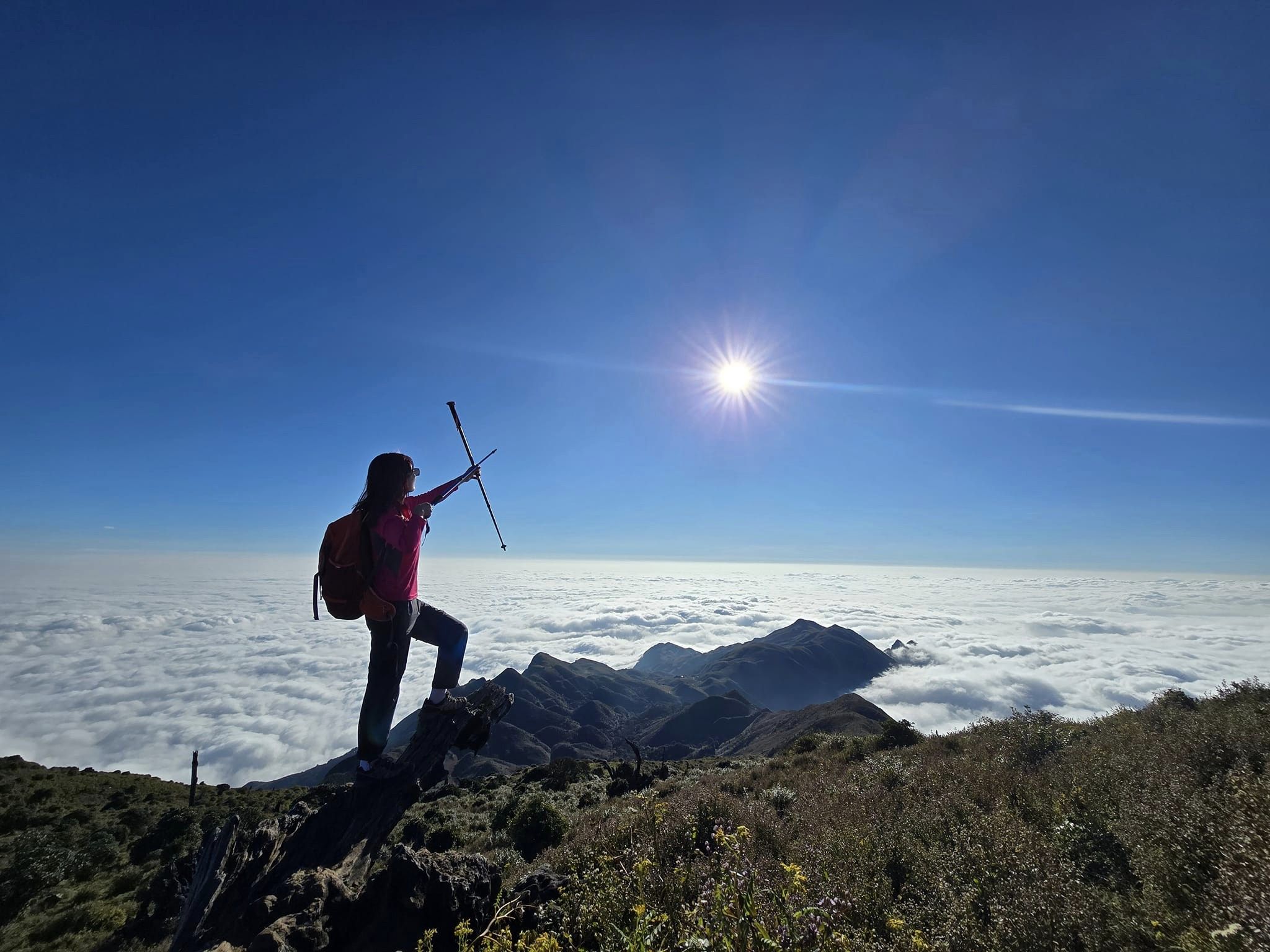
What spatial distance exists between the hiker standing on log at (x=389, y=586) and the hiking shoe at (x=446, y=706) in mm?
753

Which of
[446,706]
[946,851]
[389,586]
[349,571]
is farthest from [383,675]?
[946,851]

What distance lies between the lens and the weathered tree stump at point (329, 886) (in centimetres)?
346

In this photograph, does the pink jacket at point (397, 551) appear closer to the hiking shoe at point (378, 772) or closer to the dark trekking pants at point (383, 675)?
the dark trekking pants at point (383, 675)

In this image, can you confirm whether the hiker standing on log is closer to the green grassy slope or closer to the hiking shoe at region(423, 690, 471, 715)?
the hiking shoe at region(423, 690, 471, 715)

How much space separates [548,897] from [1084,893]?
404cm

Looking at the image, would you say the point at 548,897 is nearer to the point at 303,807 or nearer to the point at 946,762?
the point at 303,807

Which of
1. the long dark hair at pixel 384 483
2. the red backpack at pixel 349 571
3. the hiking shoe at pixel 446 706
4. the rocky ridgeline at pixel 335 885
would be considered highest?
the long dark hair at pixel 384 483

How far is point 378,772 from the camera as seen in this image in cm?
564

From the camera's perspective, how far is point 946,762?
9.33m

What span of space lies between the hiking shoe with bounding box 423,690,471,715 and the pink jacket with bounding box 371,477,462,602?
1.75m

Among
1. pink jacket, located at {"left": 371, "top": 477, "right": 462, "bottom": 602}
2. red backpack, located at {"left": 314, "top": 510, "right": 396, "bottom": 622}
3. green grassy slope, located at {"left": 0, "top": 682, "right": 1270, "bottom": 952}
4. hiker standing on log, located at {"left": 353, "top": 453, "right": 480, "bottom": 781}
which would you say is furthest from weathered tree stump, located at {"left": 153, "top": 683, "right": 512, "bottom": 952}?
pink jacket, located at {"left": 371, "top": 477, "right": 462, "bottom": 602}

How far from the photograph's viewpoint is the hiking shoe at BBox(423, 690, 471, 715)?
646 cm

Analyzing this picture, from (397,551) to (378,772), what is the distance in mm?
2622

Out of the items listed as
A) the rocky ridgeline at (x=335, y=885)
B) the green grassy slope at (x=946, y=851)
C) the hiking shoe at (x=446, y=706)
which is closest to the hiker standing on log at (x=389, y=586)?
the rocky ridgeline at (x=335, y=885)
